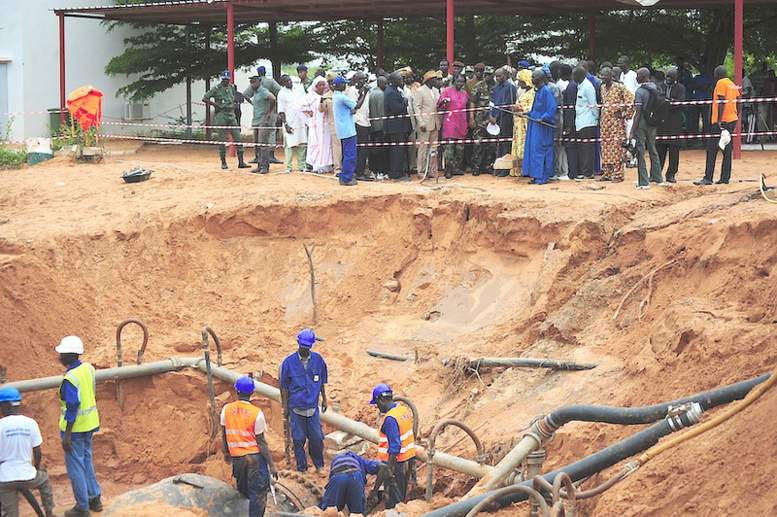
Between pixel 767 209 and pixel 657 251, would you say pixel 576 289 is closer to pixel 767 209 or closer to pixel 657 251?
pixel 657 251

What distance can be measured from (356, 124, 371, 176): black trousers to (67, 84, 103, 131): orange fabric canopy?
7016 mm

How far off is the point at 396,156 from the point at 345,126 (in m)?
1.12

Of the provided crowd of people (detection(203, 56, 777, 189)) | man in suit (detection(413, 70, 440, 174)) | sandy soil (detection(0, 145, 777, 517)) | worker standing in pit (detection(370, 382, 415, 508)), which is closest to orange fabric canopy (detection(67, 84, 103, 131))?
sandy soil (detection(0, 145, 777, 517))

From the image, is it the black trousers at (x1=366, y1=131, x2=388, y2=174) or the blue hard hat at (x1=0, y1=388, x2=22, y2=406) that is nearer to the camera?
the blue hard hat at (x1=0, y1=388, x2=22, y2=406)

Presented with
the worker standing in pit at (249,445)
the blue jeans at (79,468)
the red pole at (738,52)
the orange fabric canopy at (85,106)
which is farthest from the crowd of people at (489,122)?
the blue jeans at (79,468)

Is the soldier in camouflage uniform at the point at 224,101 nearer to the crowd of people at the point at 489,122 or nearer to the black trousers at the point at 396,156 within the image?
the crowd of people at the point at 489,122

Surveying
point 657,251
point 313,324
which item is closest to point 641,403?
point 657,251

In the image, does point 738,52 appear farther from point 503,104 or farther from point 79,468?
point 79,468

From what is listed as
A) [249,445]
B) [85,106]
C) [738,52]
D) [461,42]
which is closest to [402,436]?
[249,445]

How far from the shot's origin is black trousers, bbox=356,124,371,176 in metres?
16.4

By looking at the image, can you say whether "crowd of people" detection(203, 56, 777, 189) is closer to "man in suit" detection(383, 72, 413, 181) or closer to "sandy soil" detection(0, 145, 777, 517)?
"man in suit" detection(383, 72, 413, 181)

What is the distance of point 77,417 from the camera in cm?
961

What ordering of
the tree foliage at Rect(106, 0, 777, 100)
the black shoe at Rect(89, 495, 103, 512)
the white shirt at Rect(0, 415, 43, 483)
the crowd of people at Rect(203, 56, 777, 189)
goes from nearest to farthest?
the white shirt at Rect(0, 415, 43, 483) → the black shoe at Rect(89, 495, 103, 512) → the crowd of people at Rect(203, 56, 777, 189) → the tree foliage at Rect(106, 0, 777, 100)

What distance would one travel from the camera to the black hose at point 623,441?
7.29 meters
